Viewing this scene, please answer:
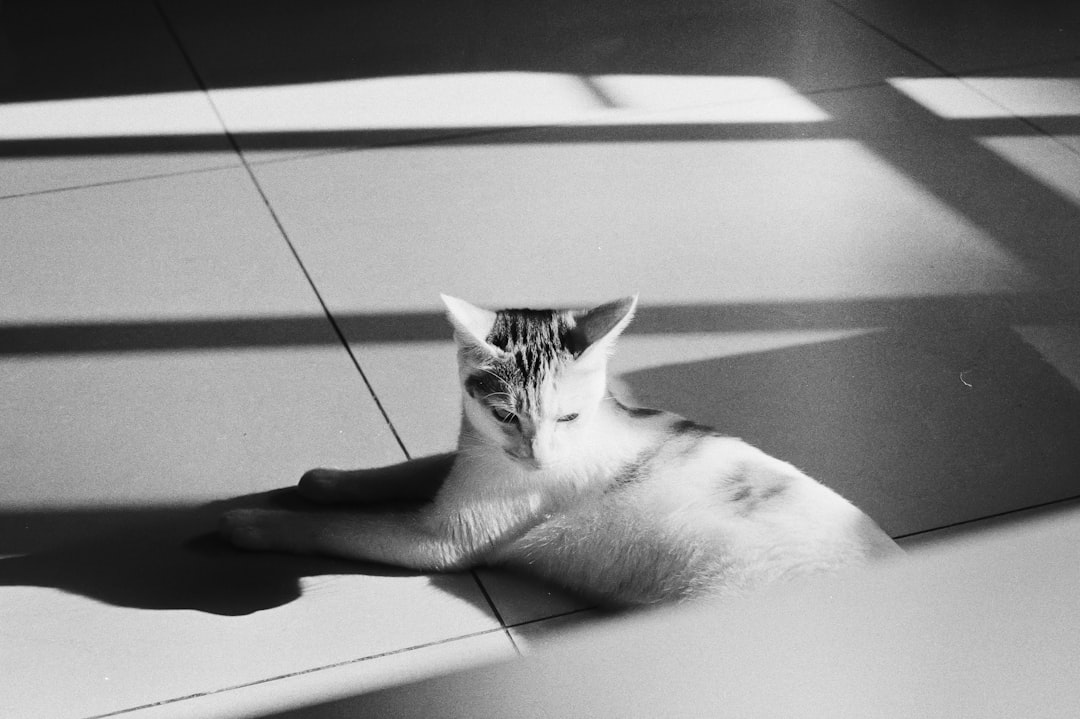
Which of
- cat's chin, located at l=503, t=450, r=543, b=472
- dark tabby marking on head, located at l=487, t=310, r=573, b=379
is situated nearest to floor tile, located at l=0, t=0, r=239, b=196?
dark tabby marking on head, located at l=487, t=310, r=573, b=379

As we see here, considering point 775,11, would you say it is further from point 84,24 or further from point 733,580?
point 733,580

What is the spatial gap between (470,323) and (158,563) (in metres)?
0.63

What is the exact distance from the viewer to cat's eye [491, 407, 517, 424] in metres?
1.62

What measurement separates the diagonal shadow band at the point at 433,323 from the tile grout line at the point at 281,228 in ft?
0.11

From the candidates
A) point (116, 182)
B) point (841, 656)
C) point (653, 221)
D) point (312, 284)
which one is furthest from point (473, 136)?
point (841, 656)

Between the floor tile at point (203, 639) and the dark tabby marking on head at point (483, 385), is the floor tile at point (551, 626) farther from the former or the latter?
the dark tabby marking on head at point (483, 385)

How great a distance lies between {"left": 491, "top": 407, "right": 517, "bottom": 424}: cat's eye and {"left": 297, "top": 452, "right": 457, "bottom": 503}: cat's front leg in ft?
0.87

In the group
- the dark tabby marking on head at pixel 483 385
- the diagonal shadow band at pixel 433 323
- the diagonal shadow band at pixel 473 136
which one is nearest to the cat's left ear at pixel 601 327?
the dark tabby marking on head at pixel 483 385

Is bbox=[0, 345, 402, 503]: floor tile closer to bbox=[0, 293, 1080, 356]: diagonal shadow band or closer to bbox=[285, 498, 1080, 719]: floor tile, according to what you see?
bbox=[0, 293, 1080, 356]: diagonal shadow band

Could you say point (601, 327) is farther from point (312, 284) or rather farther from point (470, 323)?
point (312, 284)

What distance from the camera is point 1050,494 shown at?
1.91 meters

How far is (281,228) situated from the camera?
269 centimetres

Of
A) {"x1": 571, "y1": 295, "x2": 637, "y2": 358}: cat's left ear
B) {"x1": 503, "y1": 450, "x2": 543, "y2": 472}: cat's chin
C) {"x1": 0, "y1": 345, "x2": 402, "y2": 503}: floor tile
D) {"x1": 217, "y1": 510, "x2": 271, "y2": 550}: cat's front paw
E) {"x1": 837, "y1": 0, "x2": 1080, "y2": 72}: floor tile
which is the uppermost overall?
{"x1": 837, "y1": 0, "x2": 1080, "y2": 72}: floor tile

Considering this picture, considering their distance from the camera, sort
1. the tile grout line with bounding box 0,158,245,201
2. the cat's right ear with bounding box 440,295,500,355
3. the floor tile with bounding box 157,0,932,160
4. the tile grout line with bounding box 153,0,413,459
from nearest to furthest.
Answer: the cat's right ear with bounding box 440,295,500,355 → the tile grout line with bounding box 153,0,413,459 → the tile grout line with bounding box 0,158,245,201 → the floor tile with bounding box 157,0,932,160
